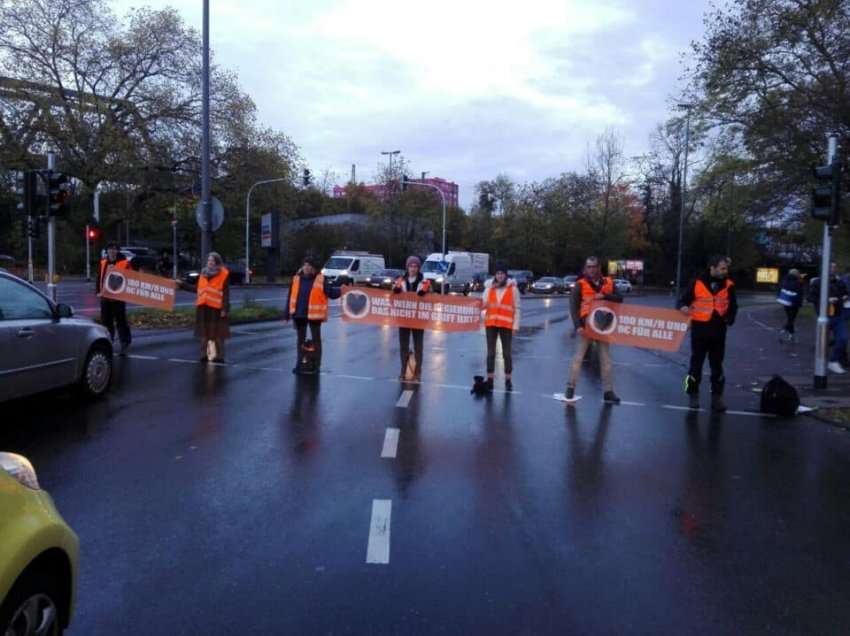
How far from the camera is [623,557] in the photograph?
15.2ft

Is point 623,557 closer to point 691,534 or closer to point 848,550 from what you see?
point 691,534

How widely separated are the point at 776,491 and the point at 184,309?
1715 centimetres

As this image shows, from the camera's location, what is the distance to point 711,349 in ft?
31.1

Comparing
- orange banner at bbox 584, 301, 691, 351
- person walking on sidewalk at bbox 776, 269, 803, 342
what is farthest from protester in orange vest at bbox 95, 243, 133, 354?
person walking on sidewalk at bbox 776, 269, 803, 342

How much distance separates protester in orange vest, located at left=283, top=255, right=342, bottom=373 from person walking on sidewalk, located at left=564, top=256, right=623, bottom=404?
370 cm

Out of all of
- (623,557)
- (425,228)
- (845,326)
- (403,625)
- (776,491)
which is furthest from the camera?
(425,228)

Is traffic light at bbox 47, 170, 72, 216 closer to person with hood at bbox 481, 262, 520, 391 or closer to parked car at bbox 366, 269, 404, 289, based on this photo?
person with hood at bbox 481, 262, 520, 391

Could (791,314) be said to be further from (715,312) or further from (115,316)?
(115,316)

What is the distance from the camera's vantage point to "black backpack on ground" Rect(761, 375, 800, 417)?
9352 millimetres

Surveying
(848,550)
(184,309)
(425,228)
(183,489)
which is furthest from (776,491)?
(425,228)

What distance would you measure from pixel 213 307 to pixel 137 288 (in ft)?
8.78

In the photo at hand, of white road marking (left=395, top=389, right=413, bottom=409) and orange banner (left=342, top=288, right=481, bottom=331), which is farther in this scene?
orange banner (left=342, top=288, right=481, bottom=331)

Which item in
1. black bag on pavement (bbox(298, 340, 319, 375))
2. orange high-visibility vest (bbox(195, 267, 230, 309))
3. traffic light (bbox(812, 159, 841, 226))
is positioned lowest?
black bag on pavement (bbox(298, 340, 319, 375))

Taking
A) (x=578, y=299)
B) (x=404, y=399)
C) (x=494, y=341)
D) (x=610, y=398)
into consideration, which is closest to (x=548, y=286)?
(x=494, y=341)
